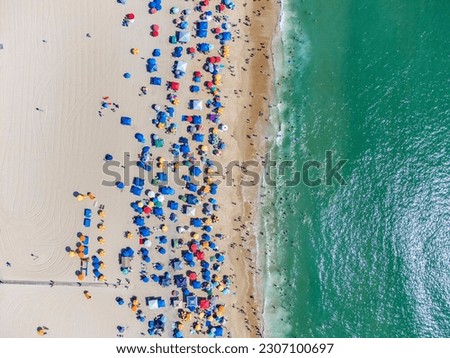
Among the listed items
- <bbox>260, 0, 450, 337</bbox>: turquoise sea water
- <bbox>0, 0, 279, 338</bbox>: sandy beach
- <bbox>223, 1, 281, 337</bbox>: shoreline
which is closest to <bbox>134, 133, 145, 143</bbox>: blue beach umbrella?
<bbox>0, 0, 279, 338</bbox>: sandy beach

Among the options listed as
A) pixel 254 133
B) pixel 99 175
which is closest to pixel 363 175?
Answer: pixel 254 133

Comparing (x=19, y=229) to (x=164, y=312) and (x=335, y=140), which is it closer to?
(x=164, y=312)

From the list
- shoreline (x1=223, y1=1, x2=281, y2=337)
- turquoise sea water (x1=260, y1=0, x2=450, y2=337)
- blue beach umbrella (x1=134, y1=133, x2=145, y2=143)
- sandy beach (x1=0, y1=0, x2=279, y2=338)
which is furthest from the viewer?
turquoise sea water (x1=260, y1=0, x2=450, y2=337)

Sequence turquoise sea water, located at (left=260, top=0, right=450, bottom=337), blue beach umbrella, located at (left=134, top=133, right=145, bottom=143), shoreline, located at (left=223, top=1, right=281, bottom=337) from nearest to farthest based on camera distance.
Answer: blue beach umbrella, located at (left=134, top=133, right=145, bottom=143)
shoreline, located at (left=223, top=1, right=281, bottom=337)
turquoise sea water, located at (left=260, top=0, right=450, bottom=337)

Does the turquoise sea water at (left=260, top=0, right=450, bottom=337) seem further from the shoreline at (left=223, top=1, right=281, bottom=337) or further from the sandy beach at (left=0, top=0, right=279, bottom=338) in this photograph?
the sandy beach at (left=0, top=0, right=279, bottom=338)

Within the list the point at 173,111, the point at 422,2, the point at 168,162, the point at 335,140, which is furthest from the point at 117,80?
the point at 422,2

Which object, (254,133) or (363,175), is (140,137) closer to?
(254,133)

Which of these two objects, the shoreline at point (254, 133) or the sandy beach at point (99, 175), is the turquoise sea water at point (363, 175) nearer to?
the shoreline at point (254, 133)

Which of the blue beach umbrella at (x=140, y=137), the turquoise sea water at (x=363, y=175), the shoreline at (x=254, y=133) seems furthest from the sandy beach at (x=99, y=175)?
the turquoise sea water at (x=363, y=175)
